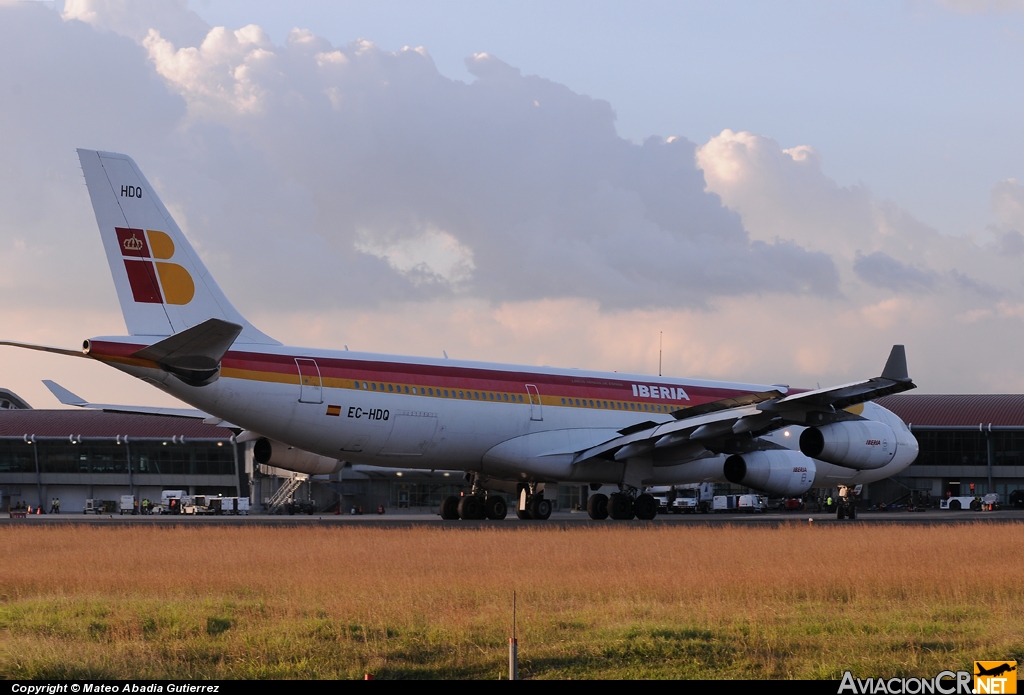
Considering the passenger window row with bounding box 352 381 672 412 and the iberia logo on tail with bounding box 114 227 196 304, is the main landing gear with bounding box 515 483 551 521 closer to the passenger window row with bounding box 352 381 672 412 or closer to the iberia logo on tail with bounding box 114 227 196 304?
the passenger window row with bounding box 352 381 672 412

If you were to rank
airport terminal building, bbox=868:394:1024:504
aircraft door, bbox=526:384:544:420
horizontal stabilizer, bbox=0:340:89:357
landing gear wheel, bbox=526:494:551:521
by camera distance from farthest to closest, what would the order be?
airport terminal building, bbox=868:394:1024:504
landing gear wheel, bbox=526:494:551:521
aircraft door, bbox=526:384:544:420
horizontal stabilizer, bbox=0:340:89:357

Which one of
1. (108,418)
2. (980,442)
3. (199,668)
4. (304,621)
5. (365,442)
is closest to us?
(199,668)

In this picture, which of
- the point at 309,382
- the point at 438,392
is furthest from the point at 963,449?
the point at 309,382

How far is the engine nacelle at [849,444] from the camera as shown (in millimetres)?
29500

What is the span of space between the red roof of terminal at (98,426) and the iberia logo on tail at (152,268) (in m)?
54.9

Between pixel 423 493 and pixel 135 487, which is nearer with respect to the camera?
pixel 423 493

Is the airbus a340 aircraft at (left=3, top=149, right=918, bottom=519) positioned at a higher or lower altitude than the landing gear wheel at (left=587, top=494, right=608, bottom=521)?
higher

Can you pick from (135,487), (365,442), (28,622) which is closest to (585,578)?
(28,622)

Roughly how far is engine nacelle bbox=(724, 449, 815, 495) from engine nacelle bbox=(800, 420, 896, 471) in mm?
1527

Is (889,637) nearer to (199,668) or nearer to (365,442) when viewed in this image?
(199,668)

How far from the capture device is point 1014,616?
12.1 meters

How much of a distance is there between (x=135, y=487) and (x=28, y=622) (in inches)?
2983

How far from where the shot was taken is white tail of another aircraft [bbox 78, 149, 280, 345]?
81.2 ft

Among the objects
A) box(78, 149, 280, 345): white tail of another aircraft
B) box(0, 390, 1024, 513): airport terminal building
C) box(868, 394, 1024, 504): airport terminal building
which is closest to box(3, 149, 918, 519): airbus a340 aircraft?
box(78, 149, 280, 345): white tail of another aircraft
